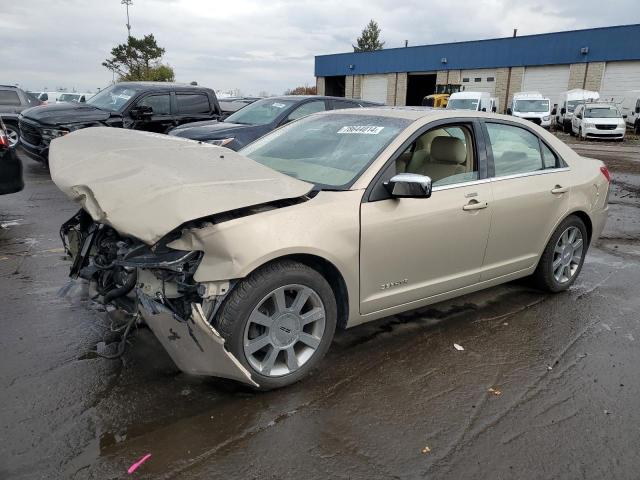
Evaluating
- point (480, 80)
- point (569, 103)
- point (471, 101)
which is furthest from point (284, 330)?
point (480, 80)

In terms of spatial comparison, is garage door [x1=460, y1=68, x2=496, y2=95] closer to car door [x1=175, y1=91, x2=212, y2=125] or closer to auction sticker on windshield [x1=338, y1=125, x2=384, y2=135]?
car door [x1=175, y1=91, x2=212, y2=125]

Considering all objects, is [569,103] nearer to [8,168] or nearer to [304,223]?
[8,168]

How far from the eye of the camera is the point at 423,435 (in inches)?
109

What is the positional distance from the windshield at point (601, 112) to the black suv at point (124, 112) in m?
20.2

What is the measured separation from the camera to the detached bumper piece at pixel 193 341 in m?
2.66

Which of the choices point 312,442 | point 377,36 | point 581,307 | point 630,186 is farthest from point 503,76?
point 377,36

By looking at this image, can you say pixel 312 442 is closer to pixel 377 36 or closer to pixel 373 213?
pixel 373 213

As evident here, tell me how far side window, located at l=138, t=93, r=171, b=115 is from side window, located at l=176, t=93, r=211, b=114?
0.21 metres

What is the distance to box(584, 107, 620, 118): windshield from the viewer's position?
80.3 ft

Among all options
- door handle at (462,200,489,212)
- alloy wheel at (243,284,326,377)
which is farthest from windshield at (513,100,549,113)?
alloy wheel at (243,284,326,377)

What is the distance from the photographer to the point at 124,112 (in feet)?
33.1

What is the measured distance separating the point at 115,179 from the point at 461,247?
7.73 ft

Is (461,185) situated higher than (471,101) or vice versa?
(461,185)

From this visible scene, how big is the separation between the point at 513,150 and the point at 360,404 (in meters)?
2.52
